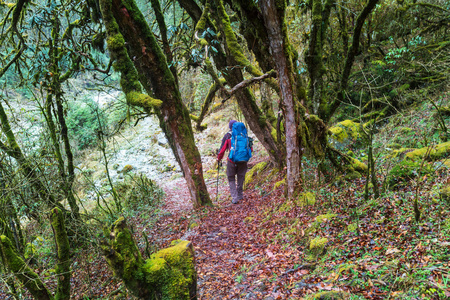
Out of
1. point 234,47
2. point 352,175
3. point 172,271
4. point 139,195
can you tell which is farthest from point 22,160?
point 352,175

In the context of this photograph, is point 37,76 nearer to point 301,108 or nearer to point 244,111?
point 244,111

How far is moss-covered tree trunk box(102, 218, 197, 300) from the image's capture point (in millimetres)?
2451

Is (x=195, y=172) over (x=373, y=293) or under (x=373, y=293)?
over

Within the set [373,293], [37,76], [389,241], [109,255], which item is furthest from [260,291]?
[37,76]

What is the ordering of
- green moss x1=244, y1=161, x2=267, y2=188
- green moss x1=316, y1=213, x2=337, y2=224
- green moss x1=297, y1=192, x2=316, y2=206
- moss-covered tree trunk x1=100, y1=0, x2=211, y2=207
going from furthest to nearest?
1. green moss x1=244, y1=161, x2=267, y2=188
2. moss-covered tree trunk x1=100, y1=0, x2=211, y2=207
3. green moss x1=297, y1=192, x2=316, y2=206
4. green moss x1=316, y1=213, x2=337, y2=224

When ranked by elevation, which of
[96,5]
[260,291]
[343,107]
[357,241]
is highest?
[96,5]

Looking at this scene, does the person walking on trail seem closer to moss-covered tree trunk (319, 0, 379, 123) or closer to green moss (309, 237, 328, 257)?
moss-covered tree trunk (319, 0, 379, 123)

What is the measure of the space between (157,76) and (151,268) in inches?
181

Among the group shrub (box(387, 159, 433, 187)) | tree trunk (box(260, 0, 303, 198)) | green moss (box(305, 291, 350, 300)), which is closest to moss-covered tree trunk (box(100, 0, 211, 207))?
tree trunk (box(260, 0, 303, 198))

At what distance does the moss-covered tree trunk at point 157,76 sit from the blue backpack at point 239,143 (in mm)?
1122

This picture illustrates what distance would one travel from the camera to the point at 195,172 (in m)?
6.70

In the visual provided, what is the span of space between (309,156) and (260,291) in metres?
3.19

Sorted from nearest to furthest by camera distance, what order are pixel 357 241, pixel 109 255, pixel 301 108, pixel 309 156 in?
pixel 109 255, pixel 357 241, pixel 301 108, pixel 309 156

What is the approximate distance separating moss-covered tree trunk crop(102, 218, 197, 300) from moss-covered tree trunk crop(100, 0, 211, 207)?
11.5ft
